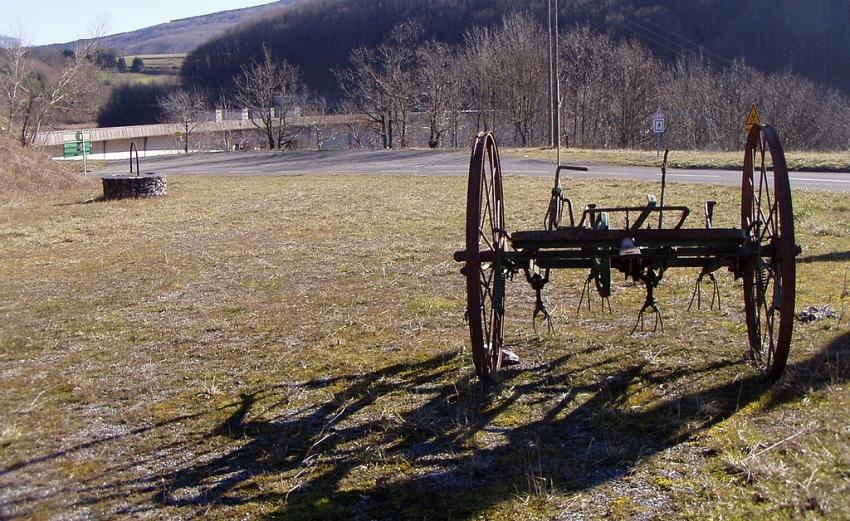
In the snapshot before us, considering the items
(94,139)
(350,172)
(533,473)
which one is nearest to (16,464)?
(533,473)

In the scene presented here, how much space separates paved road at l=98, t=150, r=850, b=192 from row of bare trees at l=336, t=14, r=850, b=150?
1121 cm

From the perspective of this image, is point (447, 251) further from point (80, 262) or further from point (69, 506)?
point (69, 506)

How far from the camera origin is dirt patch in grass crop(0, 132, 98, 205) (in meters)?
21.7

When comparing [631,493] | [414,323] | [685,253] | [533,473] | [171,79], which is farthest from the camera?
[171,79]

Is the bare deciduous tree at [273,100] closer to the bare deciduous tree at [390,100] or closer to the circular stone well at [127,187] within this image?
the bare deciduous tree at [390,100]

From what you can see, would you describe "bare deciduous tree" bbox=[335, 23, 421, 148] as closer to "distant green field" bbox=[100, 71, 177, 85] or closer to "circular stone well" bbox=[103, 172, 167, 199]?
"circular stone well" bbox=[103, 172, 167, 199]

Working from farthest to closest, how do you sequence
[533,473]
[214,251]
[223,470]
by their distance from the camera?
[214,251]
[223,470]
[533,473]

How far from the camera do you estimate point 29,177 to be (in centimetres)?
2281

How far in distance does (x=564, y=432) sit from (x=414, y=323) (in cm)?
262

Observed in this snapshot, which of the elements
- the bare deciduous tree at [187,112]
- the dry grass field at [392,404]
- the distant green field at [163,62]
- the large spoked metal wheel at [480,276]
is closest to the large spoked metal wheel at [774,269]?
the dry grass field at [392,404]

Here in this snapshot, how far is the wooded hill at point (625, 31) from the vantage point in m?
72.2

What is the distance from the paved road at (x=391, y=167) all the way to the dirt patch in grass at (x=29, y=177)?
5.45m

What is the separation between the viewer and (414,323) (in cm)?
680

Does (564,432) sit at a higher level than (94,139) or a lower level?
lower
